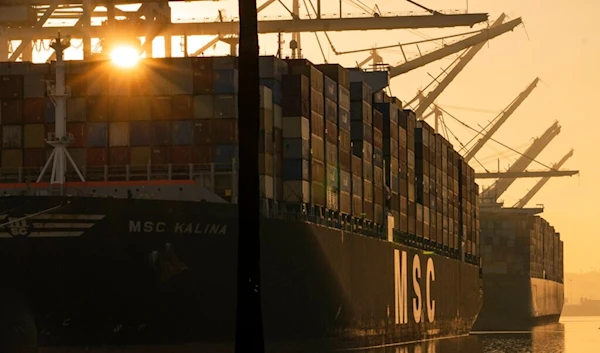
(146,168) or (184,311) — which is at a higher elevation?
(146,168)

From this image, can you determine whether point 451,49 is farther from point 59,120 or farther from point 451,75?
point 59,120

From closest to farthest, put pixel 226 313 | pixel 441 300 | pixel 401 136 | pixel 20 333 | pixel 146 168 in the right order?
pixel 20 333 → pixel 226 313 → pixel 146 168 → pixel 401 136 → pixel 441 300

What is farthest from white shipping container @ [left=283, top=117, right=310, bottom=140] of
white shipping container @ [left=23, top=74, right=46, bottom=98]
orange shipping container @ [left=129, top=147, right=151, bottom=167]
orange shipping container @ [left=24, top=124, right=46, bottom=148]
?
white shipping container @ [left=23, top=74, right=46, bottom=98]

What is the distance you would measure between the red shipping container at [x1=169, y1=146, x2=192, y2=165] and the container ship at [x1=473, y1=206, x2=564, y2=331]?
335 ft

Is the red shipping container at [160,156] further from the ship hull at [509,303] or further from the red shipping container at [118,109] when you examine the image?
the ship hull at [509,303]

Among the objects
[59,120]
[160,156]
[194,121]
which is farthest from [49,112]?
[194,121]

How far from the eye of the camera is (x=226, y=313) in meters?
46.5

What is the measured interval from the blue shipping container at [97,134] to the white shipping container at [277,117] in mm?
7127

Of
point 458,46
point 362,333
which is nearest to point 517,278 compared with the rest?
point 458,46

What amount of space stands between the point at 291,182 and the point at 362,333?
13.6 meters

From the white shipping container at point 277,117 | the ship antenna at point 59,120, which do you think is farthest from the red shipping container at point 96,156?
the white shipping container at point 277,117

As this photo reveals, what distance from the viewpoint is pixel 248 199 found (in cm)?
2219

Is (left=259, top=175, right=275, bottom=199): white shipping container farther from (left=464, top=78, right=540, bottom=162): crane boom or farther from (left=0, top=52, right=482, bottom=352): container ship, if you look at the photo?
(left=464, top=78, right=540, bottom=162): crane boom

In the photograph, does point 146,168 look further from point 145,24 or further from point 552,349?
point 552,349
